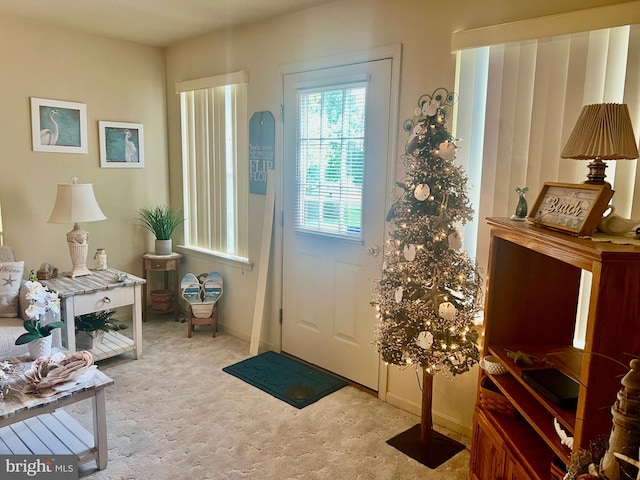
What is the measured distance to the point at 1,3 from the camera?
321 cm

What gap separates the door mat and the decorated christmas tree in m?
0.96

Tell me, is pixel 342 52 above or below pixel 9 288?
above

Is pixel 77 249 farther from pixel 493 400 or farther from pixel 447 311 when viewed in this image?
pixel 493 400

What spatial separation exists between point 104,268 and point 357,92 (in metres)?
2.47

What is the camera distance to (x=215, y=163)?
4.10 meters

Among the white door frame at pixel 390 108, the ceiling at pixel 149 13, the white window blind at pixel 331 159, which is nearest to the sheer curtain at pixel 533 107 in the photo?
the white door frame at pixel 390 108

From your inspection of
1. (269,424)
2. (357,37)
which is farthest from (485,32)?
(269,424)

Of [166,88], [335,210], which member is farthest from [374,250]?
[166,88]

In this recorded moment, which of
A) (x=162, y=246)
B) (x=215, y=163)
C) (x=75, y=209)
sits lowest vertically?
(x=162, y=246)

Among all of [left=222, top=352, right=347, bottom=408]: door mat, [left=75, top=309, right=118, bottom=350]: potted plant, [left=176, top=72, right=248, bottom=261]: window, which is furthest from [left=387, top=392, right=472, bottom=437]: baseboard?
[left=75, top=309, right=118, bottom=350]: potted plant

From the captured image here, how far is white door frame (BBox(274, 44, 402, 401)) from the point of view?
A: 279 cm

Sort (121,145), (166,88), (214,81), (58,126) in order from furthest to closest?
(166,88)
(121,145)
(214,81)
(58,126)

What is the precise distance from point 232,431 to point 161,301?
2.03m

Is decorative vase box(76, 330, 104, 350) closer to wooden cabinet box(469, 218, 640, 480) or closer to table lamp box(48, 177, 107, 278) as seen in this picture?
table lamp box(48, 177, 107, 278)
